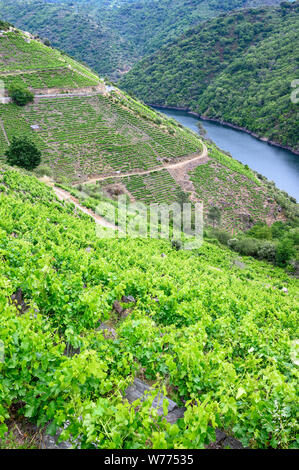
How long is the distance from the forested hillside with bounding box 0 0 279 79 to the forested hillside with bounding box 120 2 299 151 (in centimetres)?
2436

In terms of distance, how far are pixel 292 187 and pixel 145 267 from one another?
6374cm

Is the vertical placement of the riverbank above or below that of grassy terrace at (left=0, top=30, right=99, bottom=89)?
below

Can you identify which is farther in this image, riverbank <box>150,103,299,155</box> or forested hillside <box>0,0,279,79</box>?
forested hillside <box>0,0,279,79</box>

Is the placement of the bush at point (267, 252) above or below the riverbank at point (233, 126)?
below

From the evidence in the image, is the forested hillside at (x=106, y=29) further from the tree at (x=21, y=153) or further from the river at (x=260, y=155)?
the tree at (x=21, y=153)

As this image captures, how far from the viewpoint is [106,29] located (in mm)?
171250

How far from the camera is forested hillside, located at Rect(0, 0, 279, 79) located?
14262 centimetres

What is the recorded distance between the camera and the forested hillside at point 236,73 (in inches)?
3593

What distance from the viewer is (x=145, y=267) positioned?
41.5 feet

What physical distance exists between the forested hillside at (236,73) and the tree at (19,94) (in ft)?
214

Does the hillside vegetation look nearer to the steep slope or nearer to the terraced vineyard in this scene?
the terraced vineyard

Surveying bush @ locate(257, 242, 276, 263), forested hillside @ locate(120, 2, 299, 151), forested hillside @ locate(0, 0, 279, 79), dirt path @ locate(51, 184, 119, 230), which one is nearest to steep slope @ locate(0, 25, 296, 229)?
bush @ locate(257, 242, 276, 263)

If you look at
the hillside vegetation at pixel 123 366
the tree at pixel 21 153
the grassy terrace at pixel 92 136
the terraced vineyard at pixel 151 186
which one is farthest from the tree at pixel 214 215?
the hillside vegetation at pixel 123 366

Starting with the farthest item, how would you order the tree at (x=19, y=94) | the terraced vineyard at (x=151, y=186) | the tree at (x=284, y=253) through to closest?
the tree at (x=19, y=94)
the terraced vineyard at (x=151, y=186)
the tree at (x=284, y=253)
